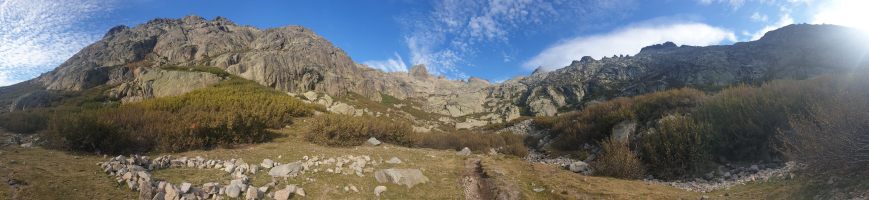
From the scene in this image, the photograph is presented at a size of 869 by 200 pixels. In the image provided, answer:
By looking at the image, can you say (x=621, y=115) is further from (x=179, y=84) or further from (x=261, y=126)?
(x=179, y=84)

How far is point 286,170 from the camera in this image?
807cm

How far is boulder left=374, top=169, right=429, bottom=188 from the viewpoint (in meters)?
8.45

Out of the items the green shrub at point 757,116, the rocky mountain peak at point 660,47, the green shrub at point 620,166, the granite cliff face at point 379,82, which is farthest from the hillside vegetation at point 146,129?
the rocky mountain peak at point 660,47

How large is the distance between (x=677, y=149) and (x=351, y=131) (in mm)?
10079

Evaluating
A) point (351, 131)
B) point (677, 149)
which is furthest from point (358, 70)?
point (677, 149)

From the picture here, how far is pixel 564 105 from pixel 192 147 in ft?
324

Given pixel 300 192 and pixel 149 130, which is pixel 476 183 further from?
pixel 149 130

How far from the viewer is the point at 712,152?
12359 millimetres

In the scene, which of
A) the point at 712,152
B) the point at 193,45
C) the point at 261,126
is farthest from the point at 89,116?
the point at 193,45

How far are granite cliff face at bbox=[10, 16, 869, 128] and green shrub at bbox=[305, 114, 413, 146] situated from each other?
4906 centimetres

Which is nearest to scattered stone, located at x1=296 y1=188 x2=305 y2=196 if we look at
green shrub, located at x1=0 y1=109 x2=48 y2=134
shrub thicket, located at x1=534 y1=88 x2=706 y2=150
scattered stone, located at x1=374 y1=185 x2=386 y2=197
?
scattered stone, located at x1=374 y1=185 x2=386 y2=197

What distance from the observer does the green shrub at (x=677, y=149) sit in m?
11.6

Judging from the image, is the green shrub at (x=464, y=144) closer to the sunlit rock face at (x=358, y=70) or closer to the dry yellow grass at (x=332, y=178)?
the dry yellow grass at (x=332, y=178)

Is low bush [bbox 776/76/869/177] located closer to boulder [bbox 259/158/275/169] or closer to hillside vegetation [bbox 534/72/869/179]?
hillside vegetation [bbox 534/72/869/179]
